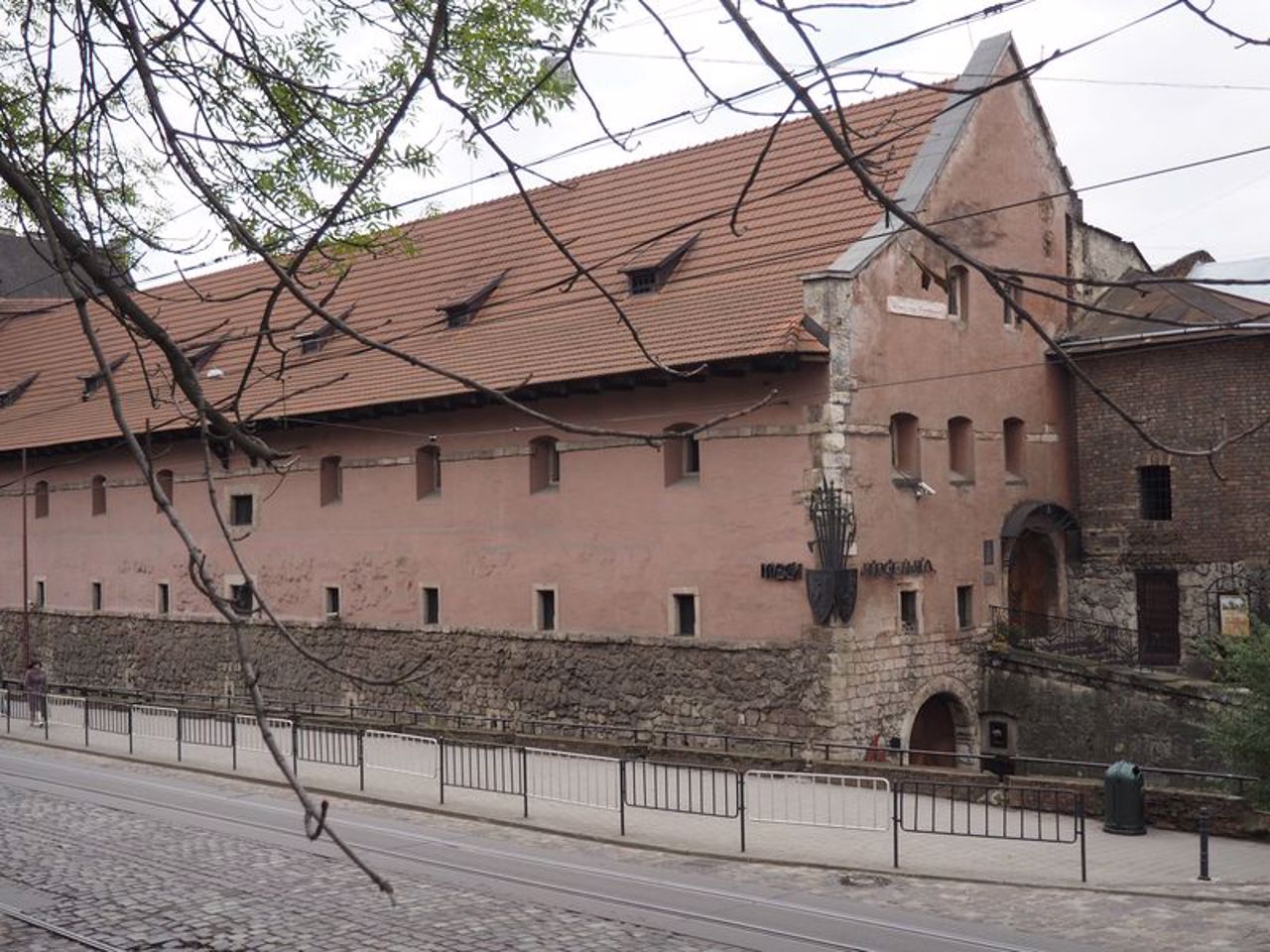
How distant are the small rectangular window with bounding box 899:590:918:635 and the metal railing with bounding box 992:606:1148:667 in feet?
7.94

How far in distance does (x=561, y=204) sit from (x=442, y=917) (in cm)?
2091

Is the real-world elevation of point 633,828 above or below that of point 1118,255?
below

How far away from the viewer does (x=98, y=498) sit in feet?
119

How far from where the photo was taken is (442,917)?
12.2m

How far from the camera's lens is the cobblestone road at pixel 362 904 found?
37.7 feet

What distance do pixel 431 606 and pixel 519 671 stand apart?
10.1 feet

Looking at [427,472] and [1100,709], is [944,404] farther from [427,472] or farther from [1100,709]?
[427,472]

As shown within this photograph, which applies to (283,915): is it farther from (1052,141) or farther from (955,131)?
(1052,141)

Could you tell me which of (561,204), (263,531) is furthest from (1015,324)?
(263,531)

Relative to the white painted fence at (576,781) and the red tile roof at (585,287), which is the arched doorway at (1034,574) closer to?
the red tile roof at (585,287)

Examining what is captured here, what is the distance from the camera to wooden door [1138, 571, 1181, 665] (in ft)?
86.4

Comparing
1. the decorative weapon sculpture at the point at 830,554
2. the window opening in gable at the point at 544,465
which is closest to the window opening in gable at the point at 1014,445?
the decorative weapon sculpture at the point at 830,554

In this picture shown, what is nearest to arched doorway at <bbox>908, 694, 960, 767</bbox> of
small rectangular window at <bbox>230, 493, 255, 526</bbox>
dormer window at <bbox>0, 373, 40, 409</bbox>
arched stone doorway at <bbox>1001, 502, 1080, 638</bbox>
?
arched stone doorway at <bbox>1001, 502, 1080, 638</bbox>

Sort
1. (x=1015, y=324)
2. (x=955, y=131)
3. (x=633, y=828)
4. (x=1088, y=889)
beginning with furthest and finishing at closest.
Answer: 1. (x=1015, y=324)
2. (x=955, y=131)
3. (x=633, y=828)
4. (x=1088, y=889)
